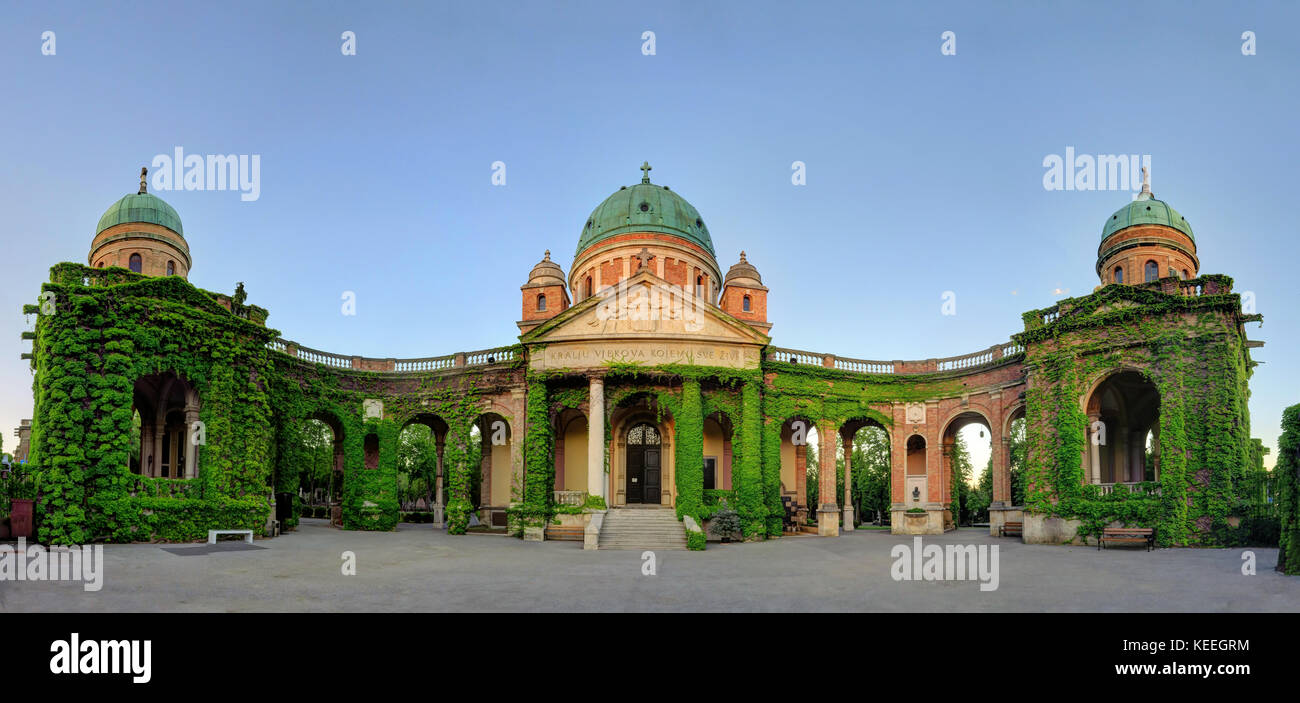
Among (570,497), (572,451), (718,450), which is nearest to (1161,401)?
(718,450)

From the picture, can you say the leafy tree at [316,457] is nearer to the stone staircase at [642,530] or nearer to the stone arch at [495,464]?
the stone arch at [495,464]

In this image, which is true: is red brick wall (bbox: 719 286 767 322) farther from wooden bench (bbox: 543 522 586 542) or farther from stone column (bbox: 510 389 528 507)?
wooden bench (bbox: 543 522 586 542)

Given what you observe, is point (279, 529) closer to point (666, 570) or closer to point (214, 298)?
point (214, 298)

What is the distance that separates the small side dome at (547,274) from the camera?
40.4 meters

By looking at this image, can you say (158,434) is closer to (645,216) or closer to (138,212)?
(138,212)

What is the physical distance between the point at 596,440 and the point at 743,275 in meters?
14.7

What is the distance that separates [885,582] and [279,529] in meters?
23.9

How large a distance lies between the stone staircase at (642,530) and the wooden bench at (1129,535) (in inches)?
557

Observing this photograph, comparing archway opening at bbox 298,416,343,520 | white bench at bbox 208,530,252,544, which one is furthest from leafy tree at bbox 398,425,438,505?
white bench at bbox 208,530,252,544

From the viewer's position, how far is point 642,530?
26422 mm

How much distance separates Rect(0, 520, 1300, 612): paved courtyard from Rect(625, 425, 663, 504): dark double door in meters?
11.1
